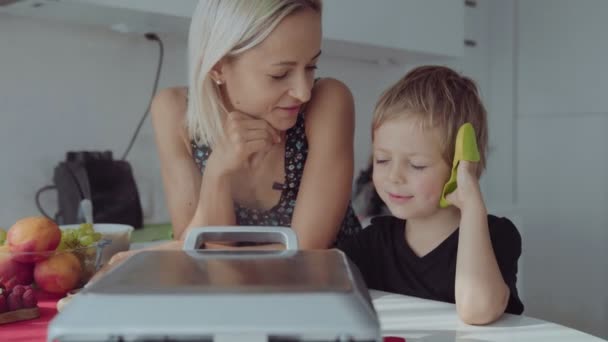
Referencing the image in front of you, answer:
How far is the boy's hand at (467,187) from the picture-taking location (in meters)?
0.88

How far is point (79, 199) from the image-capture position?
1733 mm

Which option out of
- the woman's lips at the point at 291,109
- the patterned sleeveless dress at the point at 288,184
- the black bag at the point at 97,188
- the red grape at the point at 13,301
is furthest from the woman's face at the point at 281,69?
the black bag at the point at 97,188

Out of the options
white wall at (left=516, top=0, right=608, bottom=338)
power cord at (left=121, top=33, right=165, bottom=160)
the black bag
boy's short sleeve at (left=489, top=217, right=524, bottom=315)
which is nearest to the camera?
boy's short sleeve at (left=489, top=217, right=524, bottom=315)

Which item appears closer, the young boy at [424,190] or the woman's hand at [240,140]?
the young boy at [424,190]

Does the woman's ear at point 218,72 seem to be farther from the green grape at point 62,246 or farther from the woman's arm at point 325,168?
the green grape at point 62,246

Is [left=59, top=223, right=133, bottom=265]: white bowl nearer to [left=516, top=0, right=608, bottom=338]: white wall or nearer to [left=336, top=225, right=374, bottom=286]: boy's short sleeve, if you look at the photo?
[left=336, top=225, right=374, bottom=286]: boy's short sleeve

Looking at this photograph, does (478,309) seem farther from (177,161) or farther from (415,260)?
(177,161)

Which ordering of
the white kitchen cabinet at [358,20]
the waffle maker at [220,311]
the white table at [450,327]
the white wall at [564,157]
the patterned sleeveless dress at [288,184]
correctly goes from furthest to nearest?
the white wall at [564,157], the white kitchen cabinet at [358,20], the patterned sleeveless dress at [288,184], the white table at [450,327], the waffle maker at [220,311]

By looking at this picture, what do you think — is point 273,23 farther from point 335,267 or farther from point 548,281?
point 548,281

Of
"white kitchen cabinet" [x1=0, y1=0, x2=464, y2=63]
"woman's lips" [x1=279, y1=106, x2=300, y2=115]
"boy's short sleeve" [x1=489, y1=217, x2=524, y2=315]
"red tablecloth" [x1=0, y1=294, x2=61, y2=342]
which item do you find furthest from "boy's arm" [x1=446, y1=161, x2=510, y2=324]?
"white kitchen cabinet" [x1=0, y1=0, x2=464, y2=63]

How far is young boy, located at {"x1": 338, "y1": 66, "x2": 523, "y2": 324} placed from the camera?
100 cm

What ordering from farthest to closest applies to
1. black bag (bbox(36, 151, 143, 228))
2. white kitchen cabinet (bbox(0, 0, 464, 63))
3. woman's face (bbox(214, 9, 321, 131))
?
black bag (bbox(36, 151, 143, 228))
white kitchen cabinet (bbox(0, 0, 464, 63))
woman's face (bbox(214, 9, 321, 131))

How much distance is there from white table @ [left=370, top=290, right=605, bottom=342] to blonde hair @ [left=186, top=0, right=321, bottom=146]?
0.53 m

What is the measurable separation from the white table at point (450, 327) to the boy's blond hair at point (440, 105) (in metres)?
0.31
